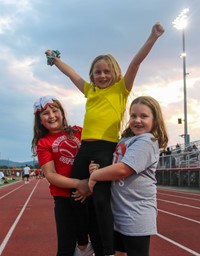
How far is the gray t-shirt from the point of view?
2.19 meters

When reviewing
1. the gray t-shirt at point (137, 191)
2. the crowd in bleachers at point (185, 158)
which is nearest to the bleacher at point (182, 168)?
the crowd in bleachers at point (185, 158)

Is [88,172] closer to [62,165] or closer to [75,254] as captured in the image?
[62,165]

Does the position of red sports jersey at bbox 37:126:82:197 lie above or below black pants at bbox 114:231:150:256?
above

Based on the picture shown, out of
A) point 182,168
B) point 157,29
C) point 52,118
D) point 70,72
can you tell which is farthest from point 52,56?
point 182,168

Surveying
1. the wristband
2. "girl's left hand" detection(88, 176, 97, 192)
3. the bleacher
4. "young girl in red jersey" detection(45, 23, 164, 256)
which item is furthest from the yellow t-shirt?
the bleacher

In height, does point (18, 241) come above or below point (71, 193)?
below

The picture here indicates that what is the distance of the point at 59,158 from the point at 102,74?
60 centimetres

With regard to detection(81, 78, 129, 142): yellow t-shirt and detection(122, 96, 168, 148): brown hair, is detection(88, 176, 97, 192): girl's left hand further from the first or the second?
detection(122, 96, 168, 148): brown hair

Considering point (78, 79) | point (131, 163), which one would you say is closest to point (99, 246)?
point (131, 163)

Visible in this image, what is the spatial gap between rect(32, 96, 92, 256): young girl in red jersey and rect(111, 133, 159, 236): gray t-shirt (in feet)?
0.96

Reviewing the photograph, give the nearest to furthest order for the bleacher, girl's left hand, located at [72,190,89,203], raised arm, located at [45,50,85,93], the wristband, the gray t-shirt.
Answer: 1. the gray t-shirt
2. girl's left hand, located at [72,190,89,203]
3. raised arm, located at [45,50,85,93]
4. the wristband
5. the bleacher

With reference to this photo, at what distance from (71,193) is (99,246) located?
38cm

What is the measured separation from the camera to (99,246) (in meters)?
2.62

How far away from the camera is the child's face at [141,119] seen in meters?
2.30
